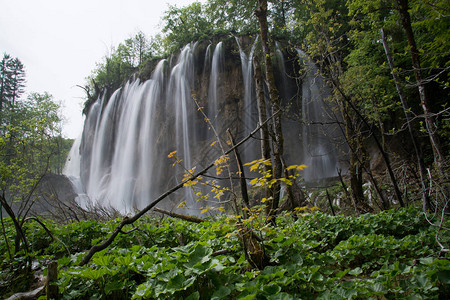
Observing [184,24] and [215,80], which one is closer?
[215,80]

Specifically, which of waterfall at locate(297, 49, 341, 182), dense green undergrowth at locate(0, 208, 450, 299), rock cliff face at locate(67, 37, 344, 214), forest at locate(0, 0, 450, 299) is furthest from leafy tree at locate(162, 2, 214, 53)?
dense green undergrowth at locate(0, 208, 450, 299)

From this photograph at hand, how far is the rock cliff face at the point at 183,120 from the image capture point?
17.1 m

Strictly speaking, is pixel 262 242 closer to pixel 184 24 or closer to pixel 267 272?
pixel 267 272

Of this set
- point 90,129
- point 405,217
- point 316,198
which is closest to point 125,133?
point 90,129

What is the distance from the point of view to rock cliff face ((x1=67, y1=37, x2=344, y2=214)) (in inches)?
672

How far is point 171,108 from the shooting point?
19.7 metres

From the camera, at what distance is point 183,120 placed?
19375 millimetres

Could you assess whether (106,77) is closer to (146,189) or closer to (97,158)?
(97,158)

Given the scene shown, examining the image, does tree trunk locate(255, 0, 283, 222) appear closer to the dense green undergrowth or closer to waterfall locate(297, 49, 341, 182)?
the dense green undergrowth

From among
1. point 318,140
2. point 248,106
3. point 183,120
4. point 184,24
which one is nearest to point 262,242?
point 318,140

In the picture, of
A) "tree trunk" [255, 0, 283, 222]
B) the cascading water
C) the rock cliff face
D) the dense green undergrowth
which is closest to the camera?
the dense green undergrowth

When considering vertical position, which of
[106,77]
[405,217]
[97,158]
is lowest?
[405,217]

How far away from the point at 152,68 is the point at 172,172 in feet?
31.5

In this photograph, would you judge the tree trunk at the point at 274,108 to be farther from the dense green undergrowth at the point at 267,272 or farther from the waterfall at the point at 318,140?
the waterfall at the point at 318,140
